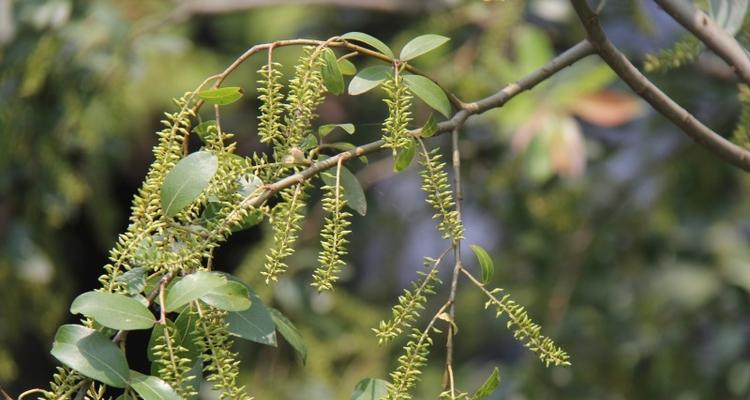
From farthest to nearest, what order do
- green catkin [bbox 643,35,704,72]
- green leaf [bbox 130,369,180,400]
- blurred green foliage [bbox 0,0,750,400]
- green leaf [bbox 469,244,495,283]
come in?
blurred green foliage [bbox 0,0,750,400], green catkin [bbox 643,35,704,72], green leaf [bbox 469,244,495,283], green leaf [bbox 130,369,180,400]

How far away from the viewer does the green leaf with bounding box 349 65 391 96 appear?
748 mm

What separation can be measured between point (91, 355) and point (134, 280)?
6 cm

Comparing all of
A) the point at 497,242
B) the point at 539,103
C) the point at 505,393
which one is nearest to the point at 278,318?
the point at 505,393

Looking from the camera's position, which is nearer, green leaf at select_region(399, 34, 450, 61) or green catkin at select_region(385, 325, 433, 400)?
green catkin at select_region(385, 325, 433, 400)

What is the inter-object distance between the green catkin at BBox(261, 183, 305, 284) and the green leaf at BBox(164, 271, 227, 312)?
3cm

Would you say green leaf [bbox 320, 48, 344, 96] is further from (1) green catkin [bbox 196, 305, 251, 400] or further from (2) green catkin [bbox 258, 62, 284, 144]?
(1) green catkin [bbox 196, 305, 251, 400]

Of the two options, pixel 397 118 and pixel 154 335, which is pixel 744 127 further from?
pixel 154 335

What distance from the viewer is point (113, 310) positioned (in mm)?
659

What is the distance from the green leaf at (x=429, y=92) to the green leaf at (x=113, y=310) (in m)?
0.25

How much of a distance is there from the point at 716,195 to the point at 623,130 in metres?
0.40

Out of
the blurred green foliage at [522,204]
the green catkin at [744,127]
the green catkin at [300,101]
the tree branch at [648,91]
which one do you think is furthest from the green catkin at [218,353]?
the blurred green foliage at [522,204]

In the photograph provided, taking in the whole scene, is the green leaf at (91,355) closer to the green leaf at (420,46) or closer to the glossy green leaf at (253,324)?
the glossy green leaf at (253,324)

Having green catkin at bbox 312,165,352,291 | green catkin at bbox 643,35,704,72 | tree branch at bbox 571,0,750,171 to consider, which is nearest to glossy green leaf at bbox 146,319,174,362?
green catkin at bbox 312,165,352,291

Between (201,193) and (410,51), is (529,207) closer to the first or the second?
(410,51)
